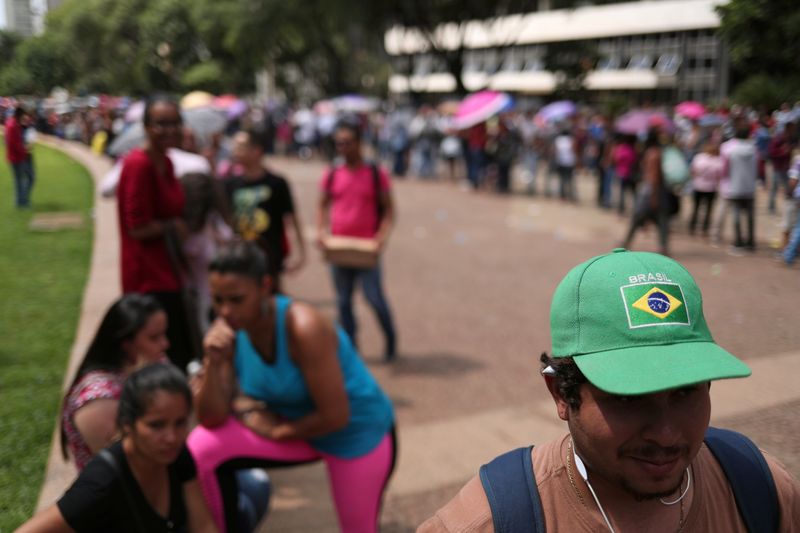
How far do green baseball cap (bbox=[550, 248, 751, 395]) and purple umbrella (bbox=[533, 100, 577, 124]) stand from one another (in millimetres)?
16568

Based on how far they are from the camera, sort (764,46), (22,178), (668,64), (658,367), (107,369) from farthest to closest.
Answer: (22,178), (107,369), (668,64), (764,46), (658,367)

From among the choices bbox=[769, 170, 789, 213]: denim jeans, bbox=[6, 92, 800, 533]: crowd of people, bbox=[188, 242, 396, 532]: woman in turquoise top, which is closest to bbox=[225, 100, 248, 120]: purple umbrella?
bbox=[6, 92, 800, 533]: crowd of people

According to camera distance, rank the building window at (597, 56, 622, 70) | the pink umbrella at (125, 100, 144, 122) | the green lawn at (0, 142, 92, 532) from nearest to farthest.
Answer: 1. the building window at (597, 56, 622, 70)
2. the green lawn at (0, 142, 92, 532)
3. the pink umbrella at (125, 100, 144, 122)

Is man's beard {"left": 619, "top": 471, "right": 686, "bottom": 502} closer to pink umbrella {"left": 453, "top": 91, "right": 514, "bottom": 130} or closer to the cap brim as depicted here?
the cap brim

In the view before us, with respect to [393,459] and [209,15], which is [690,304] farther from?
[209,15]

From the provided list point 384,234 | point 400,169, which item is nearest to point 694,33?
point 384,234

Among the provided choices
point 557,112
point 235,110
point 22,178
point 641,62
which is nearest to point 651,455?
point 641,62

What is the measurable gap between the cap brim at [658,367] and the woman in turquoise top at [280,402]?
1.77m

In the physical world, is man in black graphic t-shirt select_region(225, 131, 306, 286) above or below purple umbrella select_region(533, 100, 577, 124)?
below

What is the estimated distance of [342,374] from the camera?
3.01 meters

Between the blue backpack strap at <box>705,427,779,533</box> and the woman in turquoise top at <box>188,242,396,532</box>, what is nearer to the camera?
the blue backpack strap at <box>705,427,779,533</box>

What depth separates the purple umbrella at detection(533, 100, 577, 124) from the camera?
17.7 metres

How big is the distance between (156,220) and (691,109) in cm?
276

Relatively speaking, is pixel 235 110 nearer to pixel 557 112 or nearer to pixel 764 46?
pixel 557 112
